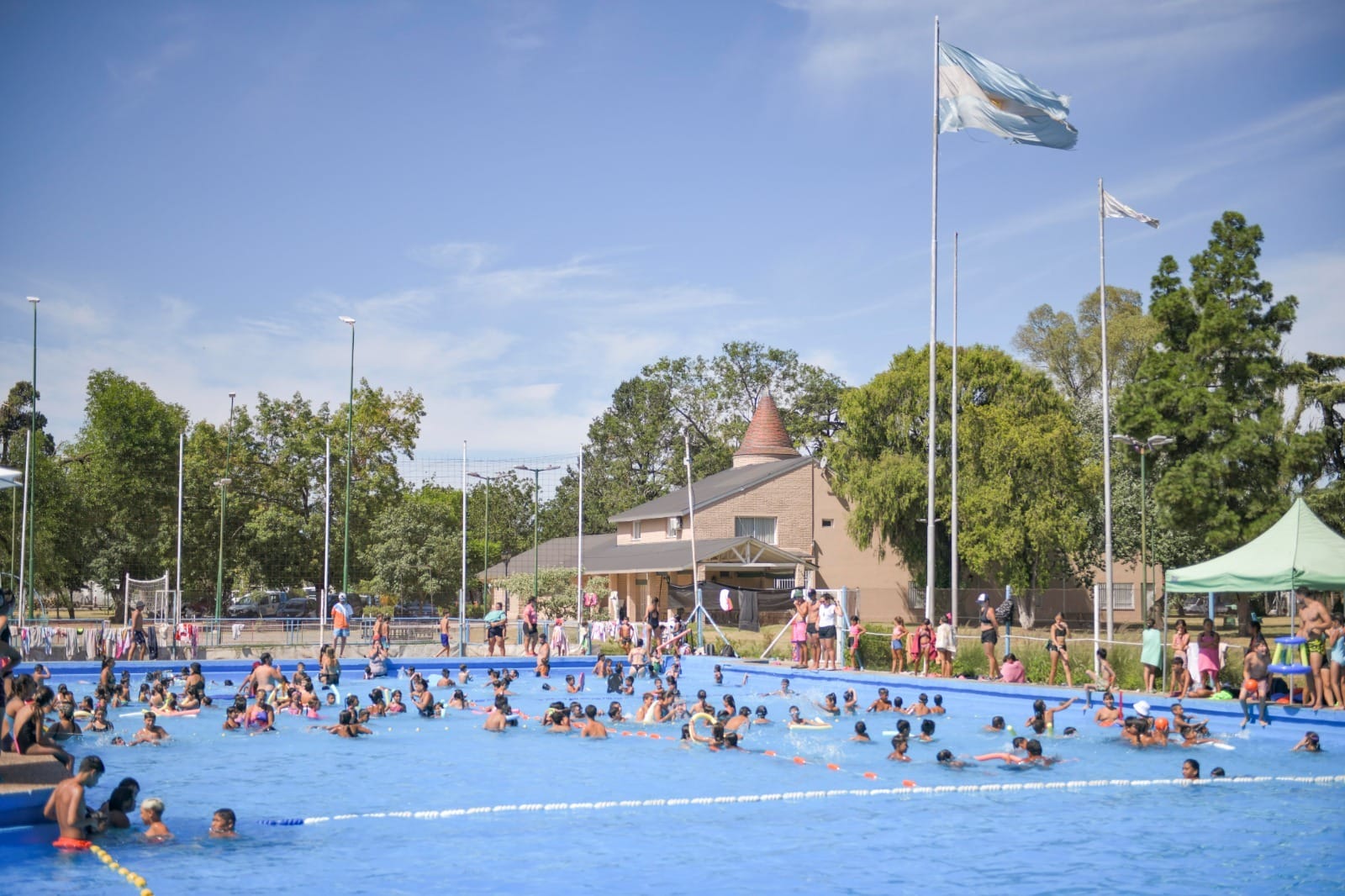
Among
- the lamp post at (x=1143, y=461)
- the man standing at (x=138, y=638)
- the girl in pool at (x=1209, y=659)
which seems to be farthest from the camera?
the man standing at (x=138, y=638)

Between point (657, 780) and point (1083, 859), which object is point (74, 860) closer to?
point (657, 780)

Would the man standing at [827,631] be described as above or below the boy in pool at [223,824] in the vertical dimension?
above

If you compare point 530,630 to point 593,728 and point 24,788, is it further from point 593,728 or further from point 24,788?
point 24,788

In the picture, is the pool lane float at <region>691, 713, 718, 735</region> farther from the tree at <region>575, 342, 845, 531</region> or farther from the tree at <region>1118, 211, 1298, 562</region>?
the tree at <region>575, 342, 845, 531</region>

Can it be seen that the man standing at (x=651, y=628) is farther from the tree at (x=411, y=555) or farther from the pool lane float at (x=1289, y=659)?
the tree at (x=411, y=555)

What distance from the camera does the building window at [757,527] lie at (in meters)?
56.1

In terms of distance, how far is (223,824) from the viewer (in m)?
13.0

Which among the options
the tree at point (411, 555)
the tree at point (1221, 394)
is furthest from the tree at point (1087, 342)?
the tree at point (411, 555)

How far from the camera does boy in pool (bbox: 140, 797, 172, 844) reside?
12609mm

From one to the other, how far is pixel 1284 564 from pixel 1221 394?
20136 mm

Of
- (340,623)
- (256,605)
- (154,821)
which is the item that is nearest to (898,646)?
(340,623)

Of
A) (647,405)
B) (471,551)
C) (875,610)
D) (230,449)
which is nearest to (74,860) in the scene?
(875,610)

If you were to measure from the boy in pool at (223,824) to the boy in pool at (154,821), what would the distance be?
475mm

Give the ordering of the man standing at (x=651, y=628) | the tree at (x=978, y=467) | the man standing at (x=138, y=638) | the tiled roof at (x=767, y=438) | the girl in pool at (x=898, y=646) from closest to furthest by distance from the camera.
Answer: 1. the girl in pool at (x=898, y=646)
2. the man standing at (x=138, y=638)
3. the man standing at (x=651, y=628)
4. the tree at (x=978, y=467)
5. the tiled roof at (x=767, y=438)
